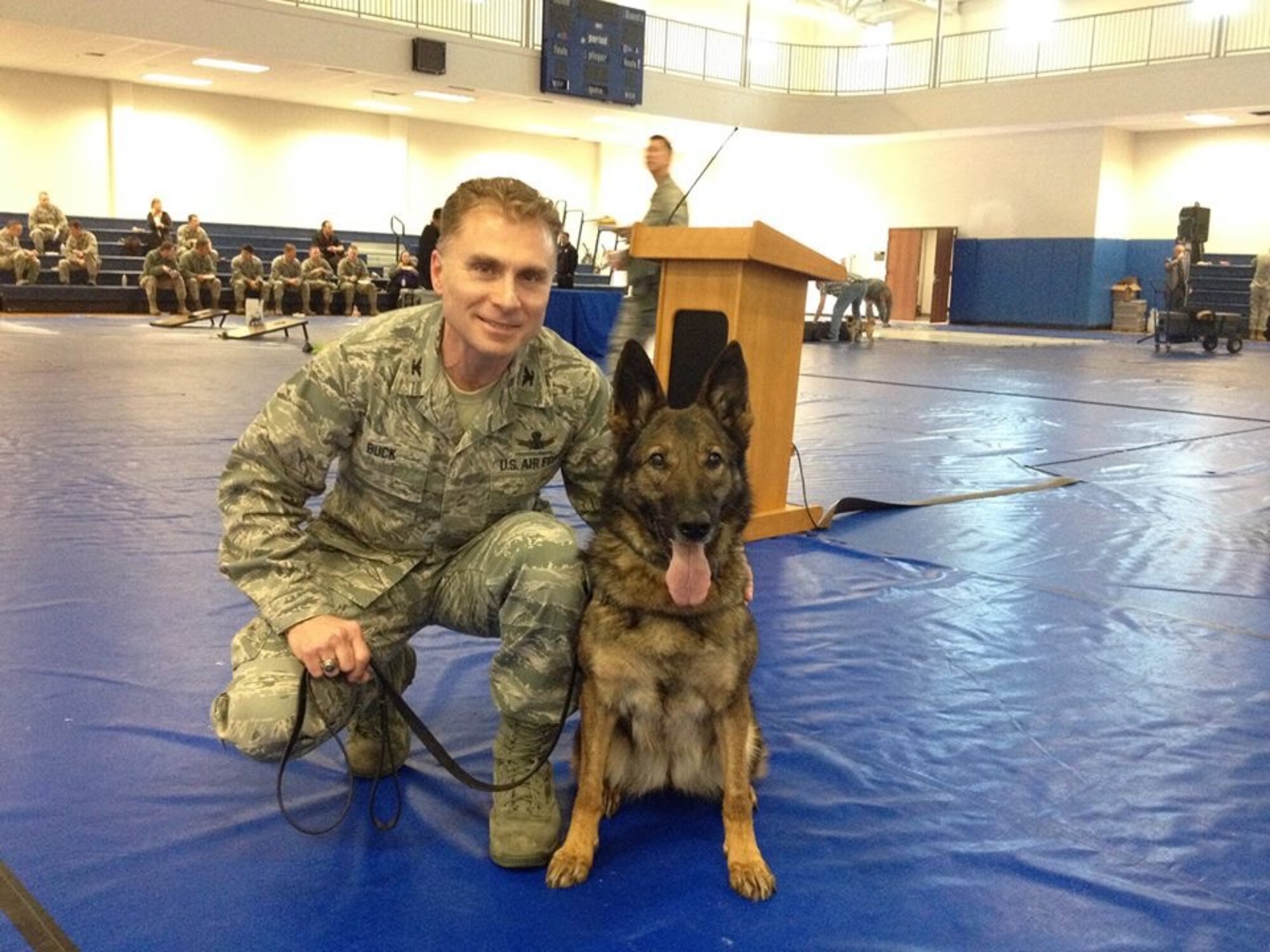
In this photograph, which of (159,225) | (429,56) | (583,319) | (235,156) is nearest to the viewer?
(583,319)

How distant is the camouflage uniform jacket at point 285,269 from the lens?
744 inches

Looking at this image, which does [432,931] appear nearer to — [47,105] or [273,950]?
[273,950]

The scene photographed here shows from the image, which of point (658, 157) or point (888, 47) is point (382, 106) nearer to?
point (888, 47)

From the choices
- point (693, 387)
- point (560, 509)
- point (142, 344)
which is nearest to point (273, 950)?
point (693, 387)

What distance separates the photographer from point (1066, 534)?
14.7 ft

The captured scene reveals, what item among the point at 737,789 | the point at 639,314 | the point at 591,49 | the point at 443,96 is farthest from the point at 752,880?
the point at 443,96

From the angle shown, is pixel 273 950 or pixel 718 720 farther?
pixel 718 720

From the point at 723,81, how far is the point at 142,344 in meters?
15.4

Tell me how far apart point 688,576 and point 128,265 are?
66.1 feet

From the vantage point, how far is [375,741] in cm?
222

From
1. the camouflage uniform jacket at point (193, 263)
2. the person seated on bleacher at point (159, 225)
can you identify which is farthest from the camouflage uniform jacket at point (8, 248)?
the camouflage uniform jacket at point (193, 263)

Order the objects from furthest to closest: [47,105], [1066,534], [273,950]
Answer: [47,105] → [1066,534] → [273,950]

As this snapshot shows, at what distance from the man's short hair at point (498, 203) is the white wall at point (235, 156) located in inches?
866

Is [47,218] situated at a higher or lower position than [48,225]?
higher
